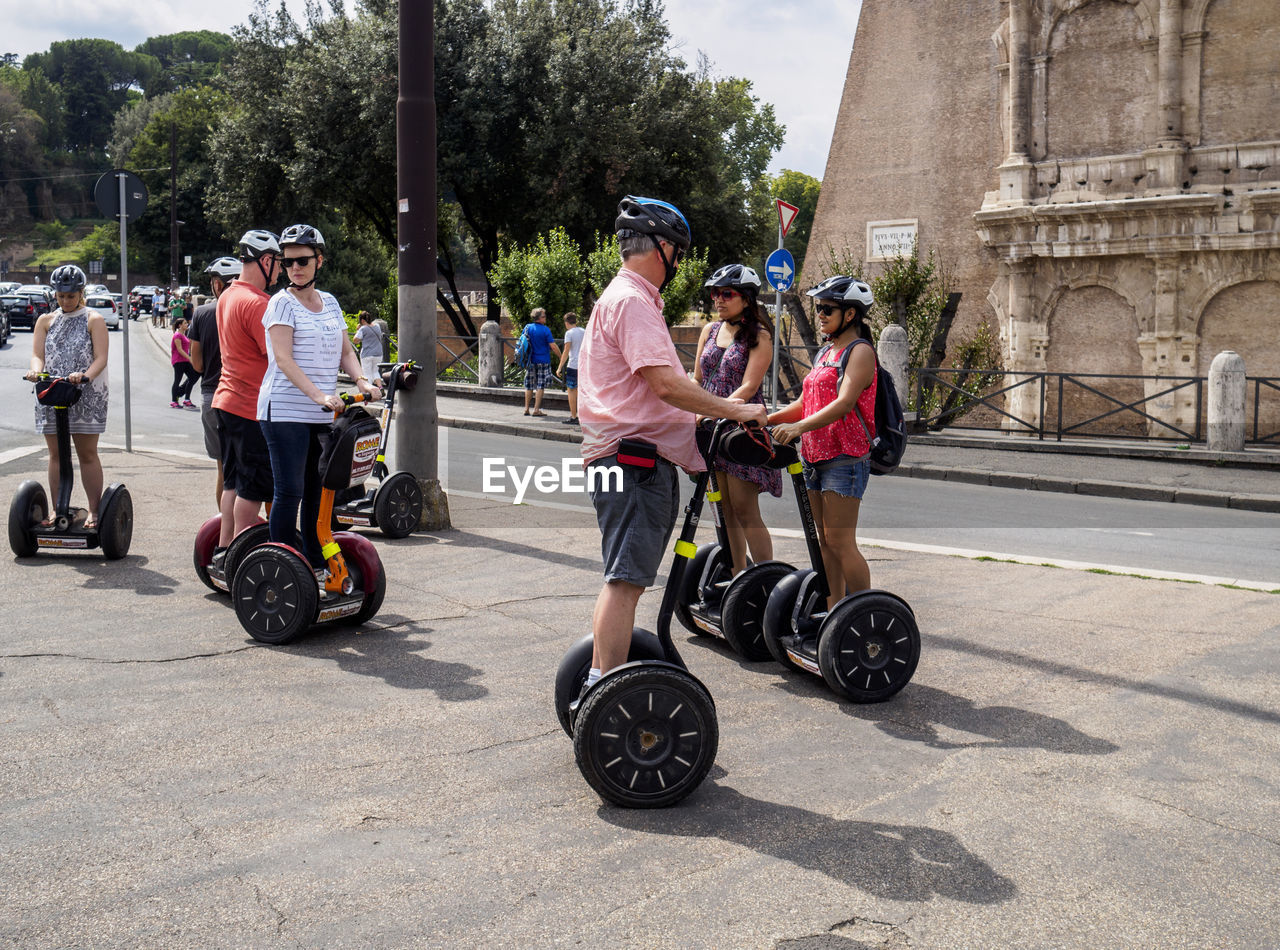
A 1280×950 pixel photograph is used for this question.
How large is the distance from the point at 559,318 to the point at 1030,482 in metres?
13.2

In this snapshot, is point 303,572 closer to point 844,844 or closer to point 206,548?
point 206,548

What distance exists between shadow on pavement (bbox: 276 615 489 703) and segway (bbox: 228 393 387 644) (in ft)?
0.40

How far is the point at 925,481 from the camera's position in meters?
15.5

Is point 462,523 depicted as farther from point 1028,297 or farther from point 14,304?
point 14,304

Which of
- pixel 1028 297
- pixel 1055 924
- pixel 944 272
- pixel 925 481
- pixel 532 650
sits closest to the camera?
pixel 1055 924

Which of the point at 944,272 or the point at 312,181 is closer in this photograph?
the point at 944,272

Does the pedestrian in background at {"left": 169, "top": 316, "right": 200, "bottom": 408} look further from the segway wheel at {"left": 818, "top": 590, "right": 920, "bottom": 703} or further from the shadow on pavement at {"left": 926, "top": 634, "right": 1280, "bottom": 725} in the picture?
the segway wheel at {"left": 818, "top": 590, "right": 920, "bottom": 703}

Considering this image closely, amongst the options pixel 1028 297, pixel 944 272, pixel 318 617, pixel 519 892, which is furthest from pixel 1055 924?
pixel 944 272

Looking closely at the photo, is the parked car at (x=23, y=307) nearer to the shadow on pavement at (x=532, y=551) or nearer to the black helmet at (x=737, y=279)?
the shadow on pavement at (x=532, y=551)

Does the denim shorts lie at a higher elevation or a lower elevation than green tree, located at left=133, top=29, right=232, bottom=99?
lower

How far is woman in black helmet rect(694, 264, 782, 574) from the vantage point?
588 cm

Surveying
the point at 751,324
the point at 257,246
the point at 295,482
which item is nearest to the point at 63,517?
the point at 257,246

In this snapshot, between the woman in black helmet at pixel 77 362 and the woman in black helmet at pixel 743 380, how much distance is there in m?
4.03

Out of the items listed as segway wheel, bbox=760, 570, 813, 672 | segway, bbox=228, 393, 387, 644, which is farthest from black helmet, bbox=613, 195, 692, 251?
segway, bbox=228, 393, 387, 644
